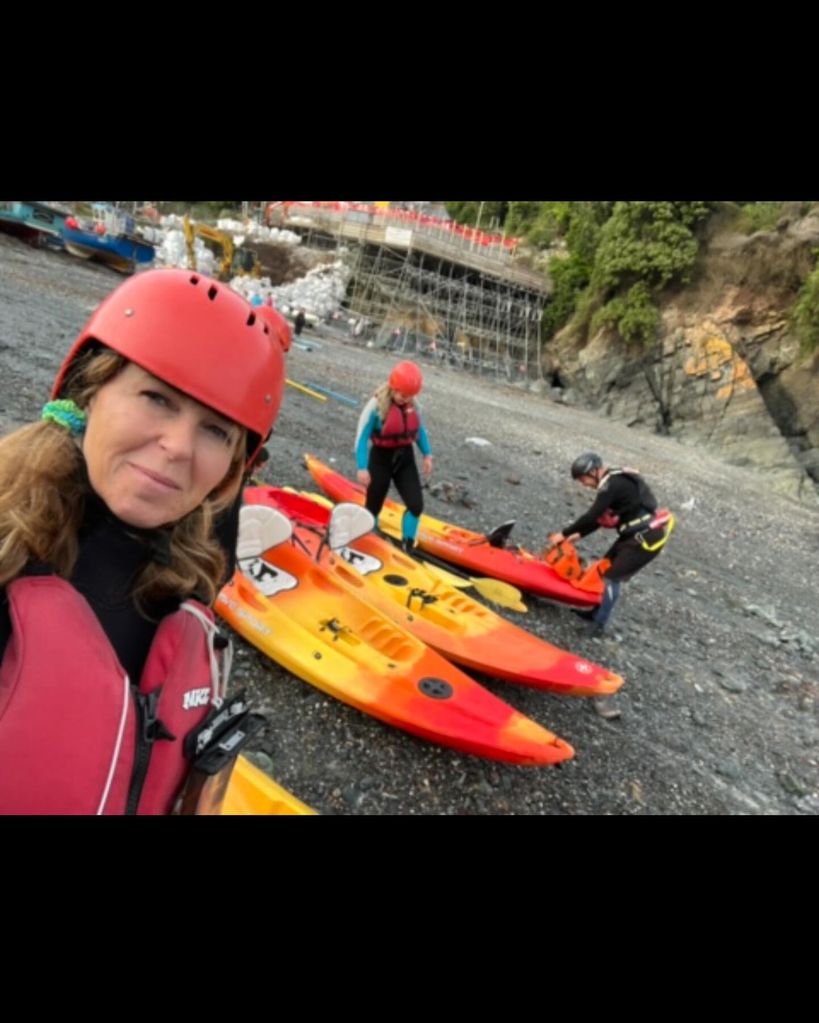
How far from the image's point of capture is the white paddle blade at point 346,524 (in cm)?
552

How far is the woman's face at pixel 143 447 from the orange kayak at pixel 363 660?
2.85 m

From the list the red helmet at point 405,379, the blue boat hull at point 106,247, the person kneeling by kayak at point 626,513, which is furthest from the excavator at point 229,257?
the person kneeling by kayak at point 626,513

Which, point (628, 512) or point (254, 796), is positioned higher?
point (628, 512)

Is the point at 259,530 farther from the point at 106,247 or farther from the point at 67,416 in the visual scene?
the point at 106,247

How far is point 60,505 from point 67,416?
257 mm

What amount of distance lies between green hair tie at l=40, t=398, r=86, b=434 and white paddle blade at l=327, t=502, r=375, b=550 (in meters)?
3.96

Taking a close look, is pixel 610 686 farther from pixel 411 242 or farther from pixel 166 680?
pixel 411 242

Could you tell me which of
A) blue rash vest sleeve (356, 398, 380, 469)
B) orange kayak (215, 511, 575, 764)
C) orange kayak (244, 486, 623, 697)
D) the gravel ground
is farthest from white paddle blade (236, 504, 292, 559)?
blue rash vest sleeve (356, 398, 380, 469)

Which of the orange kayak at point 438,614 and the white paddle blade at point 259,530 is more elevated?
the white paddle blade at point 259,530

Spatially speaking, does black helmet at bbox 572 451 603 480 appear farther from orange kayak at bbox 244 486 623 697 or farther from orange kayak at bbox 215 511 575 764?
orange kayak at bbox 215 511 575 764

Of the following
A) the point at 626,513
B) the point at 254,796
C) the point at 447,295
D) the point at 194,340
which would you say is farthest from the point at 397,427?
the point at 447,295

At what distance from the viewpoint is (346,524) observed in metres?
5.60

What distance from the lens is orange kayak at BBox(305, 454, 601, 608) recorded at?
686 cm

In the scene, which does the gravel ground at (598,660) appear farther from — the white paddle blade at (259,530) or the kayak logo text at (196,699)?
the kayak logo text at (196,699)
